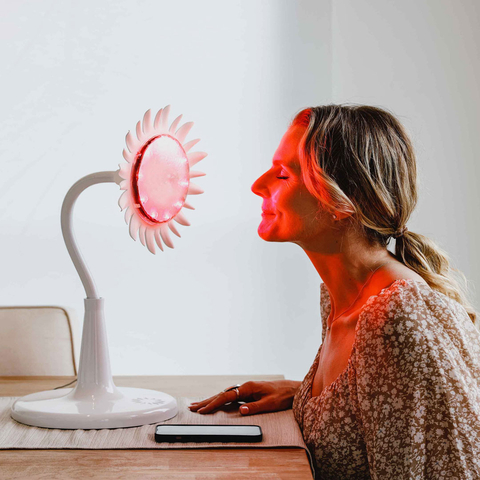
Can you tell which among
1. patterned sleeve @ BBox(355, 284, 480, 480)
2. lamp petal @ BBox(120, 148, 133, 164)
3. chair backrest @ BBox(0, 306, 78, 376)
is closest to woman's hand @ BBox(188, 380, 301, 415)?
patterned sleeve @ BBox(355, 284, 480, 480)

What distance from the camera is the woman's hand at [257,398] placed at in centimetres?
106

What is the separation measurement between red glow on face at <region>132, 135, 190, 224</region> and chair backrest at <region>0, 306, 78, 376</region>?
0.70 metres

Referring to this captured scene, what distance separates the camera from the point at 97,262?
2.38 meters

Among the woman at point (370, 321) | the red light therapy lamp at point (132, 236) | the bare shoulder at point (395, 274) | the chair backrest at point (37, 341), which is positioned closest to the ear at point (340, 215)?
the woman at point (370, 321)

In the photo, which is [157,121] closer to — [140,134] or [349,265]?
[140,134]

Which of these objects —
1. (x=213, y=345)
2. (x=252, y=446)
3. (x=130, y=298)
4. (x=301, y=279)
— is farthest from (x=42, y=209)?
(x=252, y=446)

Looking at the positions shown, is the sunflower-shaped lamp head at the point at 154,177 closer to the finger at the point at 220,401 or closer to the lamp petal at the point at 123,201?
the lamp petal at the point at 123,201

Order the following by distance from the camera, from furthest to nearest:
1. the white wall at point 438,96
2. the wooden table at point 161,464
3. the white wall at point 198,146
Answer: the white wall at point 198,146 → the white wall at point 438,96 → the wooden table at point 161,464

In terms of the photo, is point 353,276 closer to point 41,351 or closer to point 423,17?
point 41,351

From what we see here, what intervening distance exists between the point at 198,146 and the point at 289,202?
1338mm

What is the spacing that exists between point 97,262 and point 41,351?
2.83ft

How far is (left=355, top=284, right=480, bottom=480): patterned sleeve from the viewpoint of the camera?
0.85 metres

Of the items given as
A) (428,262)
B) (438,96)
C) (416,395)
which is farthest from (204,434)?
(438,96)

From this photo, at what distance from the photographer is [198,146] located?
2.33 meters
